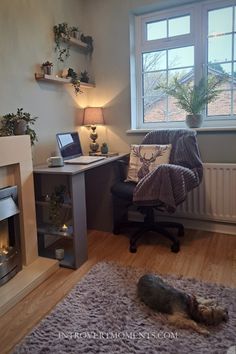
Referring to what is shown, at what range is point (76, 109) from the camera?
3.03 metres

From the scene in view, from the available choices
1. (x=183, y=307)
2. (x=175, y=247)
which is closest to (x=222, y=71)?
(x=175, y=247)

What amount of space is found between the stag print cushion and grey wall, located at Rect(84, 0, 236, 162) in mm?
355

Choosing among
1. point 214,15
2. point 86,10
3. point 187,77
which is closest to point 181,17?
point 214,15

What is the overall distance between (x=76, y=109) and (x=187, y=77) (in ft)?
3.86

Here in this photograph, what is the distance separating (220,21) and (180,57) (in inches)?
18.3

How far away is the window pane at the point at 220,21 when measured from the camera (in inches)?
105

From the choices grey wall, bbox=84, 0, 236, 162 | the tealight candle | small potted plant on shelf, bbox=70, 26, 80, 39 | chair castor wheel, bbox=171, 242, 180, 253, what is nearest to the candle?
the tealight candle

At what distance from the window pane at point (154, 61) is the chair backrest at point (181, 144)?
0.76 meters

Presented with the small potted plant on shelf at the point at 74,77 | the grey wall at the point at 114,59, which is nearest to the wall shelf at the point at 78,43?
the grey wall at the point at 114,59

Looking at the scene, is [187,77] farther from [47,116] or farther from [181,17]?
[47,116]

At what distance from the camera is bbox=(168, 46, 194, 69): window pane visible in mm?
2850

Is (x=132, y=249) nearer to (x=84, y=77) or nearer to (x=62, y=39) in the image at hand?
(x=84, y=77)

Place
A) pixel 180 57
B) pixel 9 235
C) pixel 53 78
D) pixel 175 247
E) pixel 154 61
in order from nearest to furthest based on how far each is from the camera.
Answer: pixel 9 235 < pixel 175 247 < pixel 53 78 < pixel 180 57 < pixel 154 61

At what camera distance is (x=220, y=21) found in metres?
2.71
